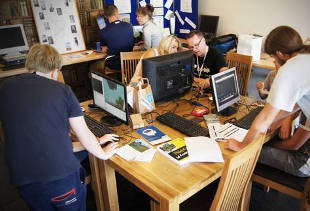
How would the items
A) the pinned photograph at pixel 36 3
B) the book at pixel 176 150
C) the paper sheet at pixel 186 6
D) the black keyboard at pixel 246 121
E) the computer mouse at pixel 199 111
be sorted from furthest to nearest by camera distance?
the paper sheet at pixel 186 6
the pinned photograph at pixel 36 3
the computer mouse at pixel 199 111
the black keyboard at pixel 246 121
the book at pixel 176 150

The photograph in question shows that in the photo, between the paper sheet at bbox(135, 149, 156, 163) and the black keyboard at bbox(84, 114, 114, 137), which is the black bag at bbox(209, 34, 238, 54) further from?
the paper sheet at bbox(135, 149, 156, 163)

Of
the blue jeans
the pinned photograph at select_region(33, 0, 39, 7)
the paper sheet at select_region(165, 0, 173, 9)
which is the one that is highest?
the pinned photograph at select_region(33, 0, 39, 7)

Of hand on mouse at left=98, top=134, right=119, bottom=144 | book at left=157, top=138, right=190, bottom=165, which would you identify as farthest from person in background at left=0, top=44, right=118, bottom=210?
book at left=157, top=138, right=190, bottom=165

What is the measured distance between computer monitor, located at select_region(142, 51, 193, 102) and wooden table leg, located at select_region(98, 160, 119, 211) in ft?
2.36

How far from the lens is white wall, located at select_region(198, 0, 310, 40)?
12.2 ft

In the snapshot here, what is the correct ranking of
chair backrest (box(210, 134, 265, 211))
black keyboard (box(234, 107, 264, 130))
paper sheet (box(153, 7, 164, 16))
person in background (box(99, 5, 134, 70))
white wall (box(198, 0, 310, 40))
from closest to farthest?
chair backrest (box(210, 134, 265, 211)) → black keyboard (box(234, 107, 264, 130)) → white wall (box(198, 0, 310, 40)) → person in background (box(99, 5, 134, 70)) → paper sheet (box(153, 7, 164, 16))

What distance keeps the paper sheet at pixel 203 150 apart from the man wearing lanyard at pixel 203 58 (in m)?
1.11

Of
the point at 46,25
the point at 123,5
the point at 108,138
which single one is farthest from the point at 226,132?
the point at 123,5

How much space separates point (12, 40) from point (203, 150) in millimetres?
3152

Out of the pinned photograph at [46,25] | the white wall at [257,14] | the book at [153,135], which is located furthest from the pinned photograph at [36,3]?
the book at [153,135]

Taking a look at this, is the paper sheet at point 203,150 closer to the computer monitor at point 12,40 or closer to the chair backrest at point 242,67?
the chair backrest at point 242,67

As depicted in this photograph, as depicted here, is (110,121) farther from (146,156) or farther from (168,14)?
(168,14)

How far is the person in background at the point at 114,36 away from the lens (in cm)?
397

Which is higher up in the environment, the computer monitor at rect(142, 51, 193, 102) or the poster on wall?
the poster on wall
